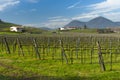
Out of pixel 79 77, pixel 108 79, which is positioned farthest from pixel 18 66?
pixel 108 79

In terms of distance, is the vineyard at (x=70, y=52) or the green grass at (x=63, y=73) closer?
the green grass at (x=63, y=73)

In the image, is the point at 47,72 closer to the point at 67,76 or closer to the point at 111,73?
the point at 67,76

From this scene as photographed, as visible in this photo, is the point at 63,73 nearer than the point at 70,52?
Yes

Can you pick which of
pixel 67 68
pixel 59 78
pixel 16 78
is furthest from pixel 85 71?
pixel 16 78

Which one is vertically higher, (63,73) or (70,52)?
(63,73)

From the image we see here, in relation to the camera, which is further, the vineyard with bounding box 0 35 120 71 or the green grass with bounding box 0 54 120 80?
the vineyard with bounding box 0 35 120 71

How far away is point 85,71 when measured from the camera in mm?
17266

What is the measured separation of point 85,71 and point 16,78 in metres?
4.91

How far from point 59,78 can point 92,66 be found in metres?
4.95

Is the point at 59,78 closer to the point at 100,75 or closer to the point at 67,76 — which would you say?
the point at 67,76

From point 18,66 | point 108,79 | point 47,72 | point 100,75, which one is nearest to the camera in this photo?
point 108,79

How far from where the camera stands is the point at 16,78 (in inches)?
576

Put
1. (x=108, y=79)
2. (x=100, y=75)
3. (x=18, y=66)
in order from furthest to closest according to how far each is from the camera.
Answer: (x=18, y=66)
(x=100, y=75)
(x=108, y=79)

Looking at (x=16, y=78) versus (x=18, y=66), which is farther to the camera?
(x=18, y=66)
